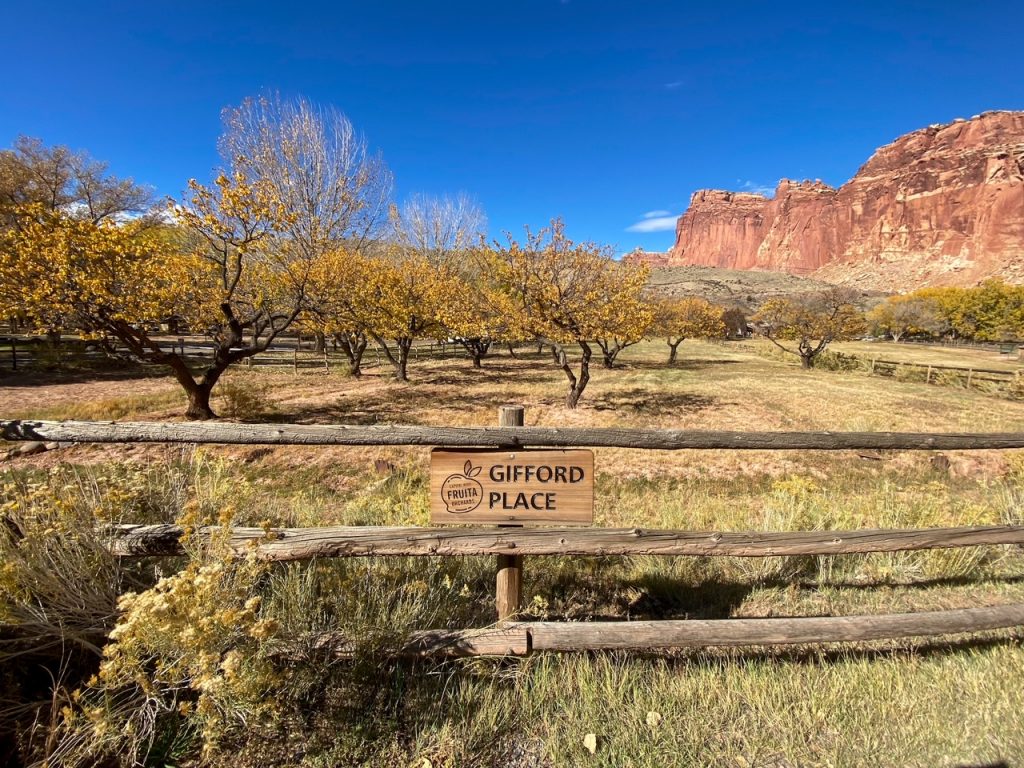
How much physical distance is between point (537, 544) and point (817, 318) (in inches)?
1267

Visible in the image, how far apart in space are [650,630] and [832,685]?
1.07 meters

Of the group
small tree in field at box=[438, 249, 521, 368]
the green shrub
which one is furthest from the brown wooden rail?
small tree in field at box=[438, 249, 521, 368]

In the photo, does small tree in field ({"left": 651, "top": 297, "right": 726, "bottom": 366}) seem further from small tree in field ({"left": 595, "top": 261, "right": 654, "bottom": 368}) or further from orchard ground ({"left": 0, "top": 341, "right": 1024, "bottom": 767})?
orchard ground ({"left": 0, "top": 341, "right": 1024, "bottom": 767})

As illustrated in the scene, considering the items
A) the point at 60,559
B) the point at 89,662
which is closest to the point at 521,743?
the point at 89,662

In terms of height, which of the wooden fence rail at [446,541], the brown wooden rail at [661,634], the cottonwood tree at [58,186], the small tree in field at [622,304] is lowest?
the brown wooden rail at [661,634]

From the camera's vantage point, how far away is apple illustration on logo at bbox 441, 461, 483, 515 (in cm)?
261

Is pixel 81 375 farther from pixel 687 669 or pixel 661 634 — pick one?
pixel 687 669

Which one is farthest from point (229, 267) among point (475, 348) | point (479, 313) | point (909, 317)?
point (909, 317)

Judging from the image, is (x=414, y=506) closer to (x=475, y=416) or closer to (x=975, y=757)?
(x=975, y=757)

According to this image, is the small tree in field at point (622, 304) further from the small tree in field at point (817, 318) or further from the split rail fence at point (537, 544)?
the small tree in field at point (817, 318)

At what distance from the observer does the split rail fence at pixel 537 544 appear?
2.43 m

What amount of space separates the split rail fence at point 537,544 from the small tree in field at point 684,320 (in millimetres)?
28517

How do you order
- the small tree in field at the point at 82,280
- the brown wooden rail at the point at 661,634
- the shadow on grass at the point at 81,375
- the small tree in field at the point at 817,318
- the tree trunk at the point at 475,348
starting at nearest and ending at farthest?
the brown wooden rail at the point at 661,634 < the small tree in field at the point at 82,280 < the shadow on grass at the point at 81,375 < the tree trunk at the point at 475,348 < the small tree in field at the point at 817,318

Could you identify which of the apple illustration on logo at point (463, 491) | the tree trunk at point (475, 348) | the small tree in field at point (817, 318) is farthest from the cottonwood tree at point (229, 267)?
the small tree in field at point (817, 318)
